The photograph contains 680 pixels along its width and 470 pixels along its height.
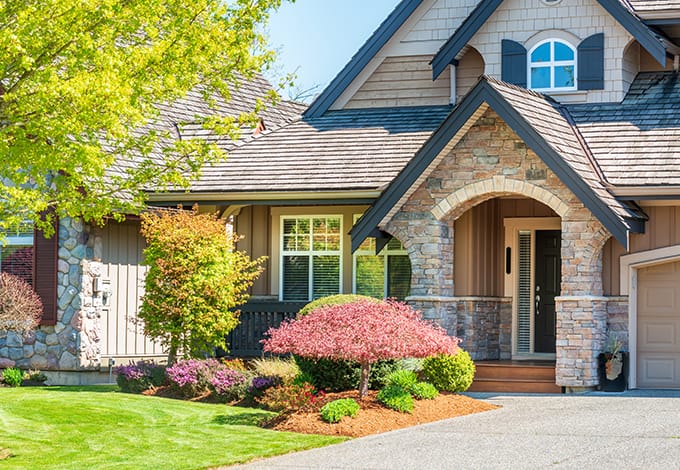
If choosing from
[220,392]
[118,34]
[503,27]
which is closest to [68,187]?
[118,34]

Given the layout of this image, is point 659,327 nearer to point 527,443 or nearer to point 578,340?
point 578,340

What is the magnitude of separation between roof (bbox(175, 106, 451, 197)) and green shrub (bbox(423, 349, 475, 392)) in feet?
12.7

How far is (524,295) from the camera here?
21188 mm

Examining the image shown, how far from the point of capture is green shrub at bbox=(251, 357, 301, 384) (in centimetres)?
1752

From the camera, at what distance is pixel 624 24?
20.4 m

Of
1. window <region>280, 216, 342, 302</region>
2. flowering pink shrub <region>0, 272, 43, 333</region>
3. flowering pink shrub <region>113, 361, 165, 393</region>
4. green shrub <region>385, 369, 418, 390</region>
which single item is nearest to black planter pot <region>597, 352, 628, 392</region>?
green shrub <region>385, 369, 418, 390</region>

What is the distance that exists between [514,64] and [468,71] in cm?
103

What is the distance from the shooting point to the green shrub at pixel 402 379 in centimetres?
1644

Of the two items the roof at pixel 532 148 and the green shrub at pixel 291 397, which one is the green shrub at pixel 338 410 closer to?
the green shrub at pixel 291 397

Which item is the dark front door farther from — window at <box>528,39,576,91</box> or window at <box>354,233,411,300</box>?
window at <box>528,39,576,91</box>

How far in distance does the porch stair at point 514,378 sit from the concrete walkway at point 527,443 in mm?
2224

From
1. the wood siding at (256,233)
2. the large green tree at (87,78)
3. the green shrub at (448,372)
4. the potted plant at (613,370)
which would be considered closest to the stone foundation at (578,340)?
the potted plant at (613,370)

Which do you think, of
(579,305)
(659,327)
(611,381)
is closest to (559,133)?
(579,305)

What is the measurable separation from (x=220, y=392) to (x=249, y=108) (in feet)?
33.5
